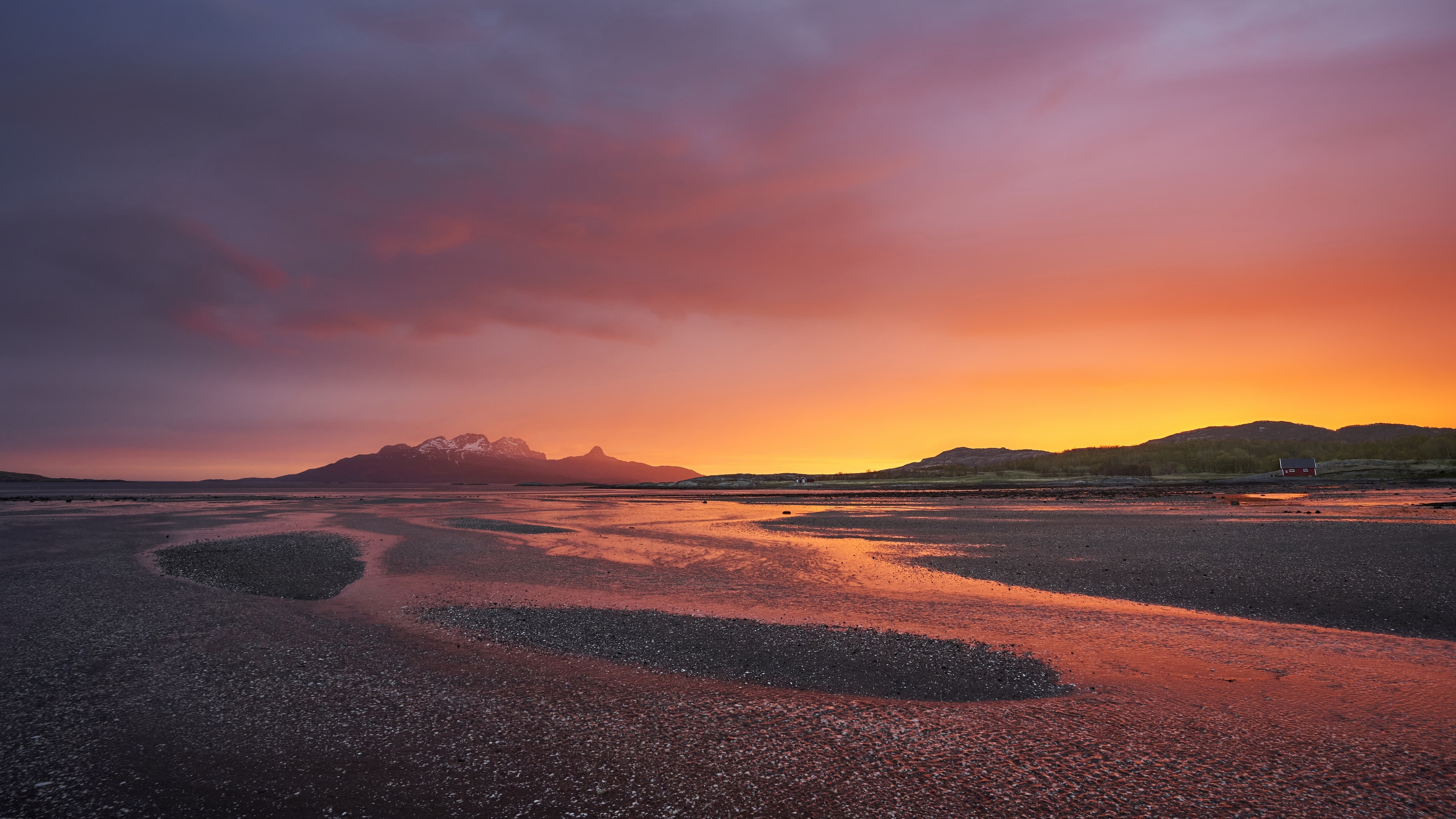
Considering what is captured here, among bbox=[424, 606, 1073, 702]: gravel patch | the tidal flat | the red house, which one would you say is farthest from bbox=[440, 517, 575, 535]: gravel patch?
the red house

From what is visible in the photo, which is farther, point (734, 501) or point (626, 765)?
point (734, 501)

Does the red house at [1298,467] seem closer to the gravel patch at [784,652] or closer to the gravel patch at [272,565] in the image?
the gravel patch at [784,652]

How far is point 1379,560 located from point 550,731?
2900cm

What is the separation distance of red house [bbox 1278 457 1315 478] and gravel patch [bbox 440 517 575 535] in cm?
14892

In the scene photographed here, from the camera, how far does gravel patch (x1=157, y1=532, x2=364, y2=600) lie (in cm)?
2139

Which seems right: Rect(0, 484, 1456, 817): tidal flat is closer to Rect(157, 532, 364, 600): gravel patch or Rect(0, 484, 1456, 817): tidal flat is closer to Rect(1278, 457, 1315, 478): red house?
Rect(157, 532, 364, 600): gravel patch

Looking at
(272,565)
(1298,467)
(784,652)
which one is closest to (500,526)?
(272,565)

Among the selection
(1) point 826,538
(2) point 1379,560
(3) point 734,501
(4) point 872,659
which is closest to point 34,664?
(4) point 872,659

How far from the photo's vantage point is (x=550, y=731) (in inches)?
361

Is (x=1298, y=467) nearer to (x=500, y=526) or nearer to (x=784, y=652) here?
(x=500, y=526)

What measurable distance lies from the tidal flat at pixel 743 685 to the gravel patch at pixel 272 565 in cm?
32

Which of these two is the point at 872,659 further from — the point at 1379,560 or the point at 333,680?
the point at 1379,560

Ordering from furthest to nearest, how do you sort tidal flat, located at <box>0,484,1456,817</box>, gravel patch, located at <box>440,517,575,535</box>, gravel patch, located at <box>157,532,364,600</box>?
gravel patch, located at <box>440,517,575,535</box>, gravel patch, located at <box>157,532,364,600</box>, tidal flat, located at <box>0,484,1456,817</box>

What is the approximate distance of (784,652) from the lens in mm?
13258
